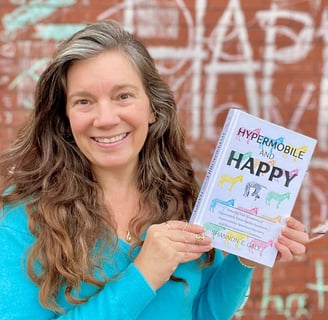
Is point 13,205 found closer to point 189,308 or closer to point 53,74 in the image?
point 53,74

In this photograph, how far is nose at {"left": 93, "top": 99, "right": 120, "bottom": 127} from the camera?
194 cm

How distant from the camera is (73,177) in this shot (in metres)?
2.09

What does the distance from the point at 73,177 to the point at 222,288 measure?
648 mm

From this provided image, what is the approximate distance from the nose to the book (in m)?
0.33

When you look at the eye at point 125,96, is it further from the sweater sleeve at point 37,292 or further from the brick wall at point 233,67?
the brick wall at point 233,67

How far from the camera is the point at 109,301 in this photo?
183 centimetres

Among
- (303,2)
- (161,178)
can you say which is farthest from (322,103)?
(161,178)

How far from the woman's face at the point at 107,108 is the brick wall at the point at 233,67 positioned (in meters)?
1.80

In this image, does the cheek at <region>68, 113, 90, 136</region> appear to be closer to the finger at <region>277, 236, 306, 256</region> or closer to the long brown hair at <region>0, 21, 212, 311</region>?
the long brown hair at <region>0, 21, 212, 311</region>

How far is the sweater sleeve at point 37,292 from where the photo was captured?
1824 millimetres

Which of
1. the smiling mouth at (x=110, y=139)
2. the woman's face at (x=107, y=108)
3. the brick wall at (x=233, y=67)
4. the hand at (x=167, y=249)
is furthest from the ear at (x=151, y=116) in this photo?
the brick wall at (x=233, y=67)

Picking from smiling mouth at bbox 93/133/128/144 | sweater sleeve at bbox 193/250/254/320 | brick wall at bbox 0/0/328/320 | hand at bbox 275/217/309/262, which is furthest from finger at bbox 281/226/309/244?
brick wall at bbox 0/0/328/320

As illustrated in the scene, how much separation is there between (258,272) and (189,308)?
80.2 inches

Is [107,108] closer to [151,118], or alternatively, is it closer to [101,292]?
Result: [151,118]
